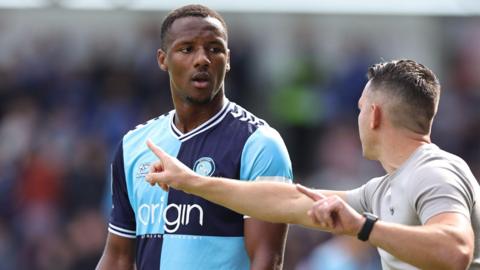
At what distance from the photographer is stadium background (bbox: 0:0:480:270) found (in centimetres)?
1349

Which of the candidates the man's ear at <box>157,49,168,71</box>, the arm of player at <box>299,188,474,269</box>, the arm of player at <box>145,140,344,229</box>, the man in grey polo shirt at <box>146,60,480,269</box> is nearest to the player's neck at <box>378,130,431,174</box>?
the man in grey polo shirt at <box>146,60,480,269</box>

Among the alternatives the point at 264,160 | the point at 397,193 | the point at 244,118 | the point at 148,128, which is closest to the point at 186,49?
the point at 244,118

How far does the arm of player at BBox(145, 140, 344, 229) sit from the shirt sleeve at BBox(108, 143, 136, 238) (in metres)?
0.91

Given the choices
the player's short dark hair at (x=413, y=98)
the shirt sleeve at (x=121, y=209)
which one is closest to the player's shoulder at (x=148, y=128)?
the shirt sleeve at (x=121, y=209)

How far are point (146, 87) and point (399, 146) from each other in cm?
910

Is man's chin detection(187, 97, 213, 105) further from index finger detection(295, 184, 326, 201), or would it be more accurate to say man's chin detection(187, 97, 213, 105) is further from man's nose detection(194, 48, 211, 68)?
index finger detection(295, 184, 326, 201)

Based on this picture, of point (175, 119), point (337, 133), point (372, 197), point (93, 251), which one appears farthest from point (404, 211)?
point (337, 133)

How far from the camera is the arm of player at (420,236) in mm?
4773

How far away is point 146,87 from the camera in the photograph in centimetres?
1428

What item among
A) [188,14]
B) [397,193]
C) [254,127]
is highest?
[188,14]

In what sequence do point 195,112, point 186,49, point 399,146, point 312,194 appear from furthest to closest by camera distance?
1. point 195,112
2. point 186,49
3. point 399,146
4. point 312,194

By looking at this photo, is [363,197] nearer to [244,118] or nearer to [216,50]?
[244,118]

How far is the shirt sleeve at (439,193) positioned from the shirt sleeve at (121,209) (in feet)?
6.65

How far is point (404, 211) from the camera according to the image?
519cm
